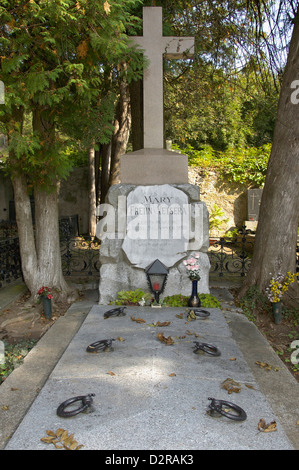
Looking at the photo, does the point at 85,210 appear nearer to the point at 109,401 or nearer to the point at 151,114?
the point at 151,114

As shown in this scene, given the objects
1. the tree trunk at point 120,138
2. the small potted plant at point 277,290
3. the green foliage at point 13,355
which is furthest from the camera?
the tree trunk at point 120,138

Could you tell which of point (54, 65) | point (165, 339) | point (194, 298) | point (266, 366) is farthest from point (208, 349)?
point (54, 65)

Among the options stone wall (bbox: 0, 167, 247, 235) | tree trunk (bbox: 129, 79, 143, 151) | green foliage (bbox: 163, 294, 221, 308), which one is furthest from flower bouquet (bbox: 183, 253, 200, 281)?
stone wall (bbox: 0, 167, 247, 235)

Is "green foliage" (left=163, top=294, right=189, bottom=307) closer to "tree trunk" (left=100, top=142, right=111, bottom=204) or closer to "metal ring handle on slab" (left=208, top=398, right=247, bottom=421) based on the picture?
"metal ring handle on slab" (left=208, top=398, right=247, bottom=421)

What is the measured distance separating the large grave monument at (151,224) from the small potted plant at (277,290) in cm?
96

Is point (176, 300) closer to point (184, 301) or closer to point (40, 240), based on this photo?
point (184, 301)

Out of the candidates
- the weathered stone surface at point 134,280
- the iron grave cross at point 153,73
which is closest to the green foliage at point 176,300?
the weathered stone surface at point 134,280

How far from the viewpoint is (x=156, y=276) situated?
5312mm

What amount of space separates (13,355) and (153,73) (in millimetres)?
4140

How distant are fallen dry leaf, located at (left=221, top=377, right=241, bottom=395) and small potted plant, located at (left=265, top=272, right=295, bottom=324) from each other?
8.48ft

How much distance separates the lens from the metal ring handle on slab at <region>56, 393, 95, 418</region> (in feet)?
8.68

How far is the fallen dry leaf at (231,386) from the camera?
9.81 ft

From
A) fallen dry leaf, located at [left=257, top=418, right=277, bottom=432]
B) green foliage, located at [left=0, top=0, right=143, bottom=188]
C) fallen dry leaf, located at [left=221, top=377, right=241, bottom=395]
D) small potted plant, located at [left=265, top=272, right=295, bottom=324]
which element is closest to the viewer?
fallen dry leaf, located at [left=257, top=418, right=277, bottom=432]

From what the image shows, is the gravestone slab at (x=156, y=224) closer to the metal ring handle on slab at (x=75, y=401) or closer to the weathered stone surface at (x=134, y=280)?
the weathered stone surface at (x=134, y=280)
